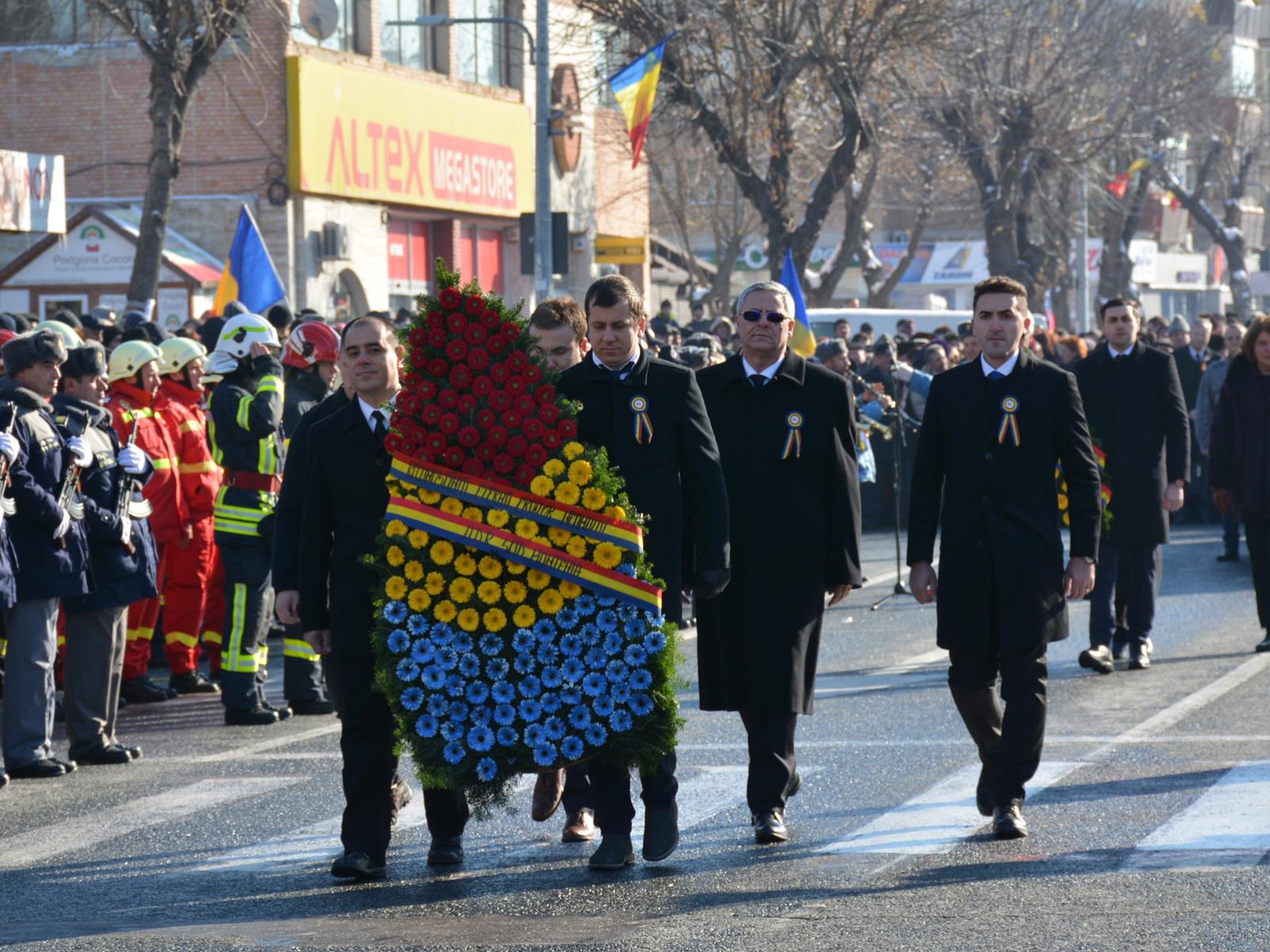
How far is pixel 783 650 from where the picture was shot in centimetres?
749

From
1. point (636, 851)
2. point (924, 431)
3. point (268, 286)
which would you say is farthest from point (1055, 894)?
point (268, 286)

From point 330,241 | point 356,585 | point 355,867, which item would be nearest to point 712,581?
point 356,585

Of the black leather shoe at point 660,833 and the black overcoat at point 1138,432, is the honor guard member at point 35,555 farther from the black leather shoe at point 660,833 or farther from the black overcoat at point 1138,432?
the black overcoat at point 1138,432

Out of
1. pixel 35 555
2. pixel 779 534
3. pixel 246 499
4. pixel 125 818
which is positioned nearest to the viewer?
pixel 779 534

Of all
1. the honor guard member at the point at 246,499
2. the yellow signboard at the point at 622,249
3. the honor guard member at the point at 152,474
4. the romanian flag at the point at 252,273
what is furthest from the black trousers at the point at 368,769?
the yellow signboard at the point at 622,249

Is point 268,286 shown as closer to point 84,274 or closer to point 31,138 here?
point 84,274

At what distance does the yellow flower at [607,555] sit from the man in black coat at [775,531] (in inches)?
30.5

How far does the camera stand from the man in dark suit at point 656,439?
711 centimetres

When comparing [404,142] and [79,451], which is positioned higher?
[404,142]

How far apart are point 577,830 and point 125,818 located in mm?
1904

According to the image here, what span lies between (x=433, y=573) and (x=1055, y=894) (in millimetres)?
2201

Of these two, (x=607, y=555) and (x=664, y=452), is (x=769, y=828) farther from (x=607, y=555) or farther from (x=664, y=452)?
(x=664, y=452)

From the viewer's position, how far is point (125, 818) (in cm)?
827

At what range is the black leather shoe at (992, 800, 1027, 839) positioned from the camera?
732 cm
